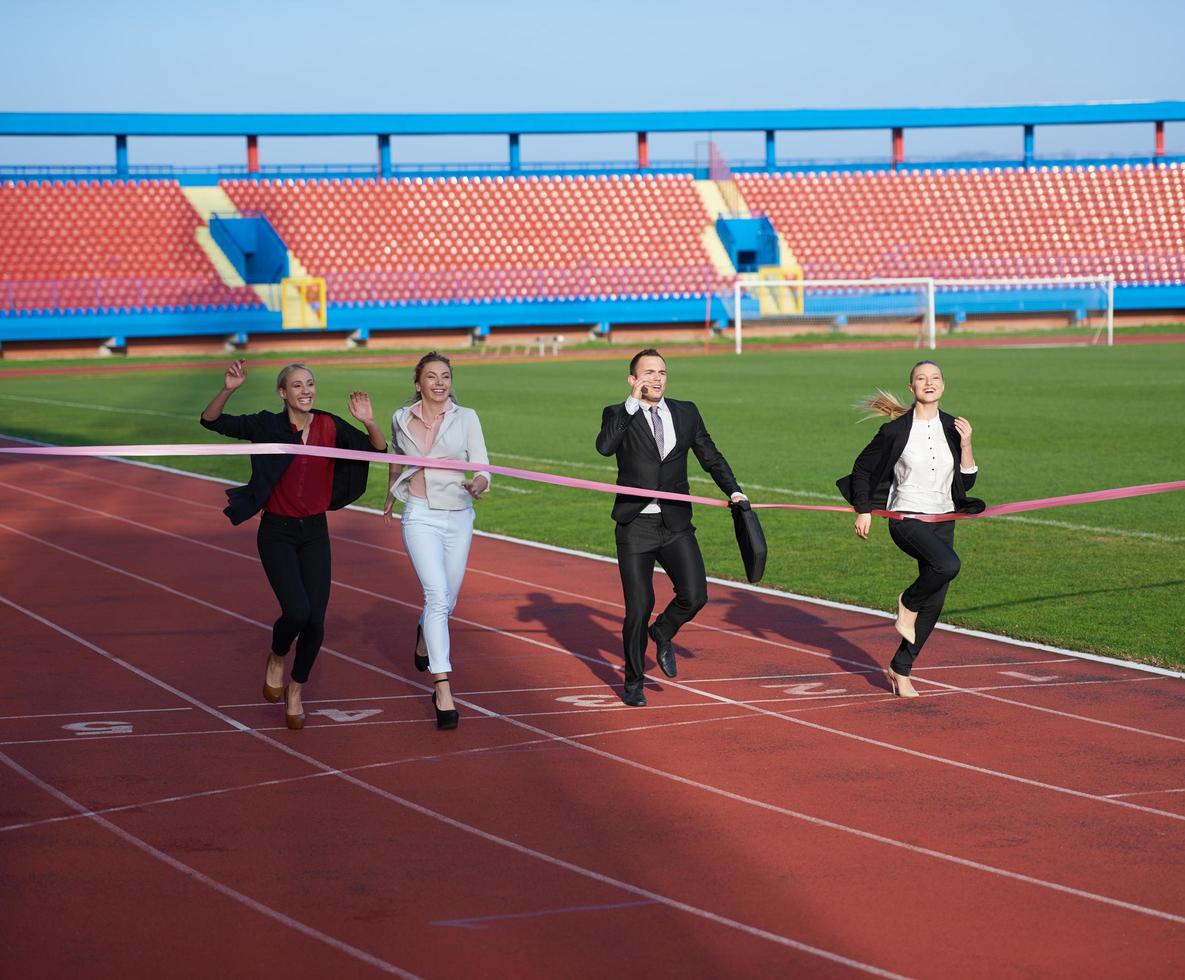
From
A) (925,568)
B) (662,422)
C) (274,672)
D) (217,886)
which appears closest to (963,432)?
(925,568)

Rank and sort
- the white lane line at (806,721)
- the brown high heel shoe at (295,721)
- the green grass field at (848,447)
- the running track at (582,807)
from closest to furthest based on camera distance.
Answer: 1. the running track at (582,807)
2. the white lane line at (806,721)
3. the brown high heel shoe at (295,721)
4. the green grass field at (848,447)

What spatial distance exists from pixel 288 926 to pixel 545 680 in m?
3.94

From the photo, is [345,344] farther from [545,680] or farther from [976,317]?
[545,680]

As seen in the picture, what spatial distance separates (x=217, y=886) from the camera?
567cm

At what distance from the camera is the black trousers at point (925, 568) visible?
26.8 ft

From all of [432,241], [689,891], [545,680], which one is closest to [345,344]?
[432,241]

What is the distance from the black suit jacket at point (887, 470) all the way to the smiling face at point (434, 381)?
2107mm

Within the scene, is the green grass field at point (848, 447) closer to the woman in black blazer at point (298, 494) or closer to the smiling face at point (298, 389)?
the woman in black blazer at point (298, 494)

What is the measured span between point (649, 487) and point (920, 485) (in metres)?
1.39

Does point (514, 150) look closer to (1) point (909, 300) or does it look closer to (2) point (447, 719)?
(1) point (909, 300)

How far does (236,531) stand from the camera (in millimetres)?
15445

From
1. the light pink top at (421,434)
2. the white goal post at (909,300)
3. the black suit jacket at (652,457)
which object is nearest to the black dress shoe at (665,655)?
the black suit jacket at (652,457)

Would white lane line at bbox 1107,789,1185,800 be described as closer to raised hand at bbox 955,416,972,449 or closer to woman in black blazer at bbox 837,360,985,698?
woman in black blazer at bbox 837,360,985,698

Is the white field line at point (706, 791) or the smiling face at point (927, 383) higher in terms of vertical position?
the smiling face at point (927, 383)
